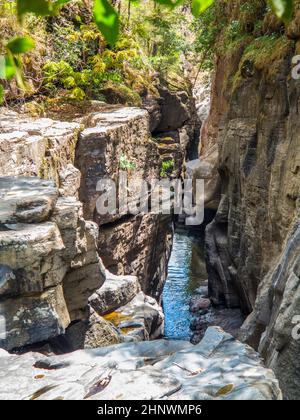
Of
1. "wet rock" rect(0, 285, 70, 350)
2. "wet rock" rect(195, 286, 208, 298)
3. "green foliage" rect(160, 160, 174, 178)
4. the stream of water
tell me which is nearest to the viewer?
"wet rock" rect(0, 285, 70, 350)

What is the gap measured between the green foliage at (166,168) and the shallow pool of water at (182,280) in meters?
4.89

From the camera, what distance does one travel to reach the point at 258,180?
11734 millimetres

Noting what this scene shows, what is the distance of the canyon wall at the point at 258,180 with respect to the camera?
814 cm

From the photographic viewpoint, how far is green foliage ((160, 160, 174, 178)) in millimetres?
15375

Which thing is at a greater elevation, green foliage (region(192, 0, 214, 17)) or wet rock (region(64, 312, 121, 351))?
green foliage (region(192, 0, 214, 17))

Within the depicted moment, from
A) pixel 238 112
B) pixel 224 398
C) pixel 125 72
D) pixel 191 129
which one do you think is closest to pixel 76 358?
pixel 224 398

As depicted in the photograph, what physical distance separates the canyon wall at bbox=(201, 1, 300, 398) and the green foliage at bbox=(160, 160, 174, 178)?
185cm

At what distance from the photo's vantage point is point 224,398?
3322 mm

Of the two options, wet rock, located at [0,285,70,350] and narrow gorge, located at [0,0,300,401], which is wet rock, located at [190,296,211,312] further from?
wet rock, located at [0,285,70,350]

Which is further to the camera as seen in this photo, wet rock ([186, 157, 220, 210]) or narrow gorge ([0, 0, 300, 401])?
wet rock ([186, 157, 220, 210])

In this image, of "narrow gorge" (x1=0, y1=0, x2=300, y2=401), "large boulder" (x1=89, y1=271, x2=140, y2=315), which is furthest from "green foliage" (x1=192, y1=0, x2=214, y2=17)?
"large boulder" (x1=89, y1=271, x2=140, y2=315)

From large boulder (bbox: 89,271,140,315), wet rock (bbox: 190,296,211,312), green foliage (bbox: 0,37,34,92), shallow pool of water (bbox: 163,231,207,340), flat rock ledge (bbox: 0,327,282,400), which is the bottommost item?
shallow pool of water (bbox: 163,231,207,340)

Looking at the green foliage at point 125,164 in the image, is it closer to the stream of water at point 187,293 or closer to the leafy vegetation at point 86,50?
the leafy vegetation at point 86,50

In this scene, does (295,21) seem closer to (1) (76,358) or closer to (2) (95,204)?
(2) (95,204)
